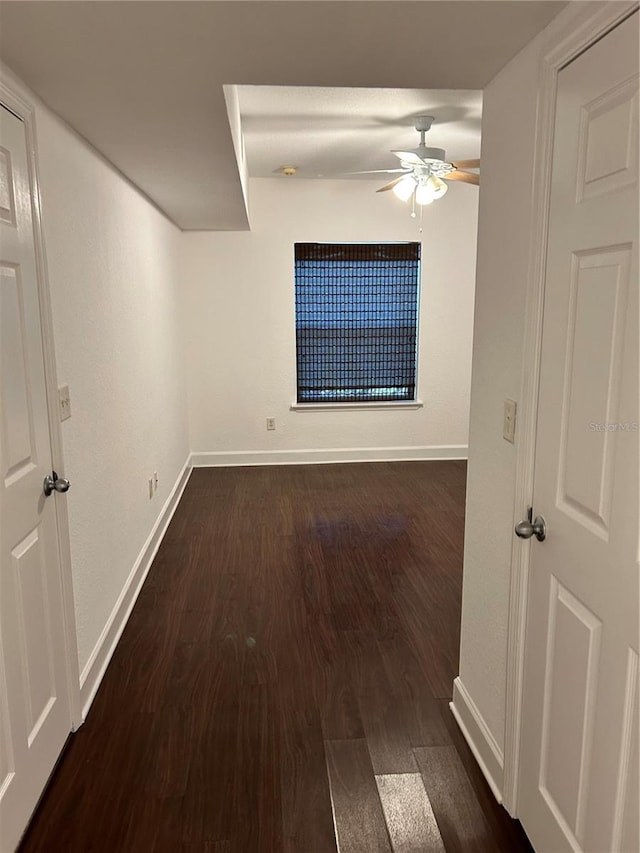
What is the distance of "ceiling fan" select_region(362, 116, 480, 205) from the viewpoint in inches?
134

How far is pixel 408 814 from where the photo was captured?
1795 mm

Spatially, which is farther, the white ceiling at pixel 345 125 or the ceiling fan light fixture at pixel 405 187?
the ceiling fan light fixture at pixel 405 187

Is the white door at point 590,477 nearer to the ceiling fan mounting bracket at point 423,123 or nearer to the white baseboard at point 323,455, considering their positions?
the ceiling fan mounting bracket at point 423,123

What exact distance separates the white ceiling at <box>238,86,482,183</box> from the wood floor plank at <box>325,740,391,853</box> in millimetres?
2471

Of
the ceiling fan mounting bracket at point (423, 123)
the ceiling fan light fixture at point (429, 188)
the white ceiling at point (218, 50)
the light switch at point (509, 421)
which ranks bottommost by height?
the light switch at point (509, 421)

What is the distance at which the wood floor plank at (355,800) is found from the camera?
1.71m

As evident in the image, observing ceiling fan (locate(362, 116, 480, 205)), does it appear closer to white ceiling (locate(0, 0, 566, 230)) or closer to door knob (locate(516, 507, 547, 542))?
white ceiling (locate(0, 0, 566, 230))

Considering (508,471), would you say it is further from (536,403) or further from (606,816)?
(606,816)

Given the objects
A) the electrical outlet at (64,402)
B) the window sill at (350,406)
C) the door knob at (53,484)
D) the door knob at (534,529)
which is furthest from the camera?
the window sill at (350,406)

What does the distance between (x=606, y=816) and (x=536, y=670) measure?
0.37 metres

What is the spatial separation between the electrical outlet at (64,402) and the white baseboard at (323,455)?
3491 millimetres

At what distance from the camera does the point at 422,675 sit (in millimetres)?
2480

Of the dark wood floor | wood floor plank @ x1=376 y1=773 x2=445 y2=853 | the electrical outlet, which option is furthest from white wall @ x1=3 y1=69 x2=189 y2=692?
wood floor plank @ x1=376 y1=773 x2=445 y2=853

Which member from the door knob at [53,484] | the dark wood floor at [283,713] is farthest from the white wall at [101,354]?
the dark wood floor at [283,713]
